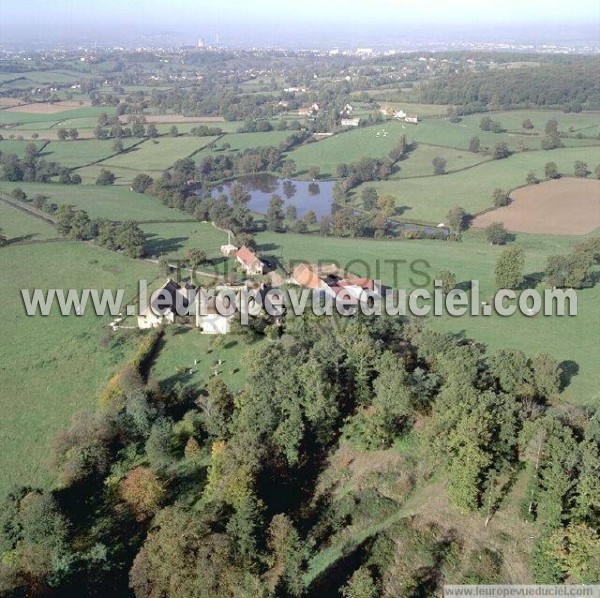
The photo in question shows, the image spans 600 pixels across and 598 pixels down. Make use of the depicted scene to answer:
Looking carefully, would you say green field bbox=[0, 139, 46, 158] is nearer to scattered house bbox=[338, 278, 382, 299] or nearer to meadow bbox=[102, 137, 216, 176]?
meadow bbox=[102, 137, 216, 176]

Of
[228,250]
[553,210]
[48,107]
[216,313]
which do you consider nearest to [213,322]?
[216,313]

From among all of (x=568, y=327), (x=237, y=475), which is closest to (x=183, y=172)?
(x=568, y=327)

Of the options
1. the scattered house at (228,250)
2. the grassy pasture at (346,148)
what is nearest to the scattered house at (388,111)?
the grassy pasture at (346,148)

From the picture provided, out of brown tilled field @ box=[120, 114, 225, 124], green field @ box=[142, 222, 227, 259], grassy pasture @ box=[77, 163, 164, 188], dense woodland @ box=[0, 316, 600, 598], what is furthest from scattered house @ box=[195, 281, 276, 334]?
brown tilled field @ box=[120, 114, 225, 124]

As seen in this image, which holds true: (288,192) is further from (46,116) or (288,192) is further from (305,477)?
(46,116)

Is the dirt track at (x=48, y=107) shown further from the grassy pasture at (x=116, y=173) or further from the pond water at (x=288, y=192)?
the pond water at (x=288, y=192)

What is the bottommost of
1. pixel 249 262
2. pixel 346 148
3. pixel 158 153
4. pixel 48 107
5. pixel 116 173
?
pixel 249 262
